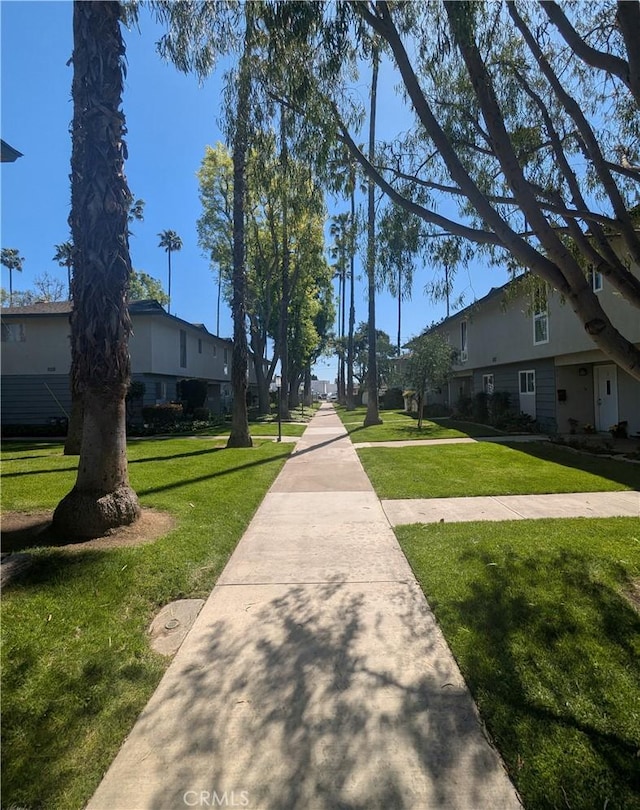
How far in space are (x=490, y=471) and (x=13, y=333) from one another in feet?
75.3

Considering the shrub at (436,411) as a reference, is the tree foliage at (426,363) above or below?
above

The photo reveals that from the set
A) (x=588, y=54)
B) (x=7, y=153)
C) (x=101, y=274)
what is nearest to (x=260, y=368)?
(x=7, y=153)

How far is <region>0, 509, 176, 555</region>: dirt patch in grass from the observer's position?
17.1 ft

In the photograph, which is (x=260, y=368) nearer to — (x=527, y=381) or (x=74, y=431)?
(x=527, y=381)

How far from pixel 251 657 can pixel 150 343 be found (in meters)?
20.7

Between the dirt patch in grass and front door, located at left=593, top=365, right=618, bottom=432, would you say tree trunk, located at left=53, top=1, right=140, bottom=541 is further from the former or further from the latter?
front door, located at left=593, top=365, right=618, bottom=432

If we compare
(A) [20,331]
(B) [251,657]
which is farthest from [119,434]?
(A) [20,331]

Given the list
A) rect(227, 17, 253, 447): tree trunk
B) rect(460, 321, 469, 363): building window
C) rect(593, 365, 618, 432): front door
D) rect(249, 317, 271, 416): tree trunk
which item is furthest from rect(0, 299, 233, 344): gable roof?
rect(593, 365, 618, 432): front door

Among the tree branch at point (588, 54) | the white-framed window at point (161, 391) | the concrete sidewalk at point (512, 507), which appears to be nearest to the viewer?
the tree branch at point (588, 54)

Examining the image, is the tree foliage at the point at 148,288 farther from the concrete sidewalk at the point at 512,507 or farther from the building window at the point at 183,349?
the concrete sidewalk at the point at 512,507

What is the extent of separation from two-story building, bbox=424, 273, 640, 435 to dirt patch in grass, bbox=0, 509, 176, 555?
9.51m

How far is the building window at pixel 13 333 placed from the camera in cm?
2308

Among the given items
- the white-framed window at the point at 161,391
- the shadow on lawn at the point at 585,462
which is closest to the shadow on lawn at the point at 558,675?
the shadow on lawn at the point at 585,462

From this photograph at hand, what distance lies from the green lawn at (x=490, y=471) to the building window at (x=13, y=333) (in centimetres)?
1852
